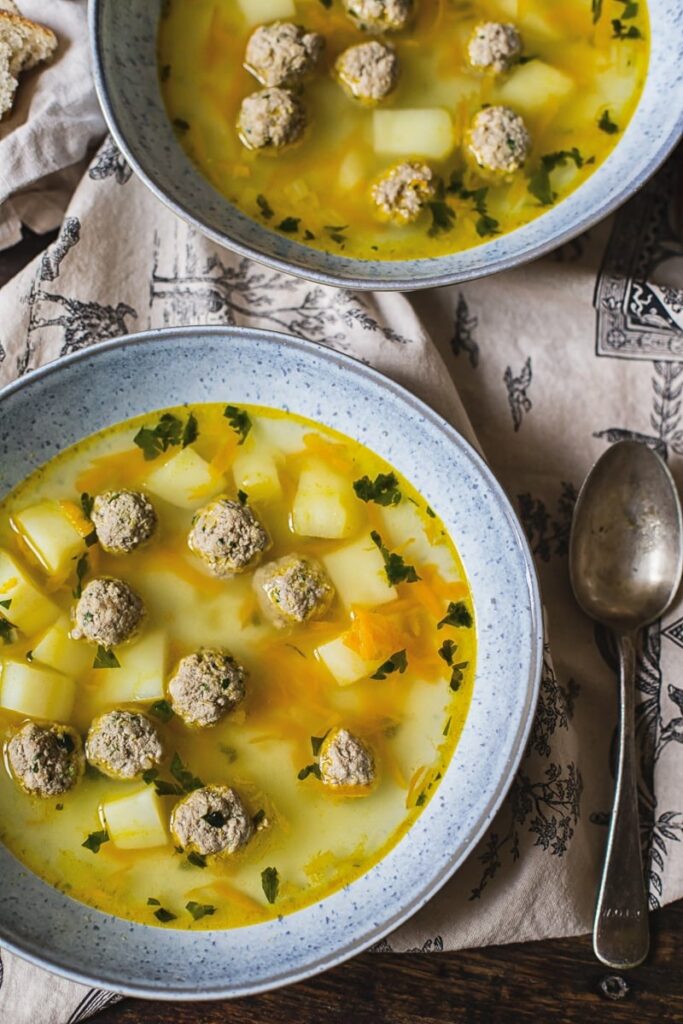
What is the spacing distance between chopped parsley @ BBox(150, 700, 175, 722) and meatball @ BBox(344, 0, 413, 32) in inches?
88.5

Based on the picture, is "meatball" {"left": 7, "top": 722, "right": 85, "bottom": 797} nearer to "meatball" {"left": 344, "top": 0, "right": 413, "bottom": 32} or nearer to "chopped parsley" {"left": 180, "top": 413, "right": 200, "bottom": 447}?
"chopped parsley" {"left": 180, "top": 413, "right": 200, "bottom": 447}

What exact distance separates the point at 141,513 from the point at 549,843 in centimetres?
160

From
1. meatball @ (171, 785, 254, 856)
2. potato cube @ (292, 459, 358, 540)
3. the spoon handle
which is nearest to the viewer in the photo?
meatball @ (171, 785, 254, 856)

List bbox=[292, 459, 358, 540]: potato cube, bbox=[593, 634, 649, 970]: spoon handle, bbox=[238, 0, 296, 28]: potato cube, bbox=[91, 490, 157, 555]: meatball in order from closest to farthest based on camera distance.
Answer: bbox=[91, 490, 157, 555]: meatball, bbox=[292, 459, 358, 540]: potato cube, bbox=[593, 634, 649, 970]: spoon handle, bbox=[238, 0, 296, 28]: potato cube

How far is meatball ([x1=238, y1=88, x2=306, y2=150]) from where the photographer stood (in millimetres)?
3473

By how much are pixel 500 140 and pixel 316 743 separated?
1941mm

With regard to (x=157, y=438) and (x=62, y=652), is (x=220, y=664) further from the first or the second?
(x=157, y=438)

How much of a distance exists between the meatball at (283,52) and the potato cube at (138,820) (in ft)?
7.34

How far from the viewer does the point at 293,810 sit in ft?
10.7

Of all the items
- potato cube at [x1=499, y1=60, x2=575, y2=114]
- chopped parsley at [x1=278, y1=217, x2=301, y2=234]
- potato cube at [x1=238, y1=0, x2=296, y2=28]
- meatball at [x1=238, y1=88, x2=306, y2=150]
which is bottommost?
chopped parsley at [x1=278, y1=217, x2=301, y2=234]

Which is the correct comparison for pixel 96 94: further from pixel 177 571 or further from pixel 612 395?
pixel 612 395

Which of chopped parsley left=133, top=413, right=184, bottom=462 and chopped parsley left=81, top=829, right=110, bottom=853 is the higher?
chopped parsley left=133, top=413, right=184, bottom=462

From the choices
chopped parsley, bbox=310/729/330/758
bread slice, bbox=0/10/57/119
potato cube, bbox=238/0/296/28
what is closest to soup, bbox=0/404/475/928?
chopped parsley, bbox=310/729/330/758

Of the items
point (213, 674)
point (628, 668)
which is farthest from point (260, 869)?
point (628, 668)
